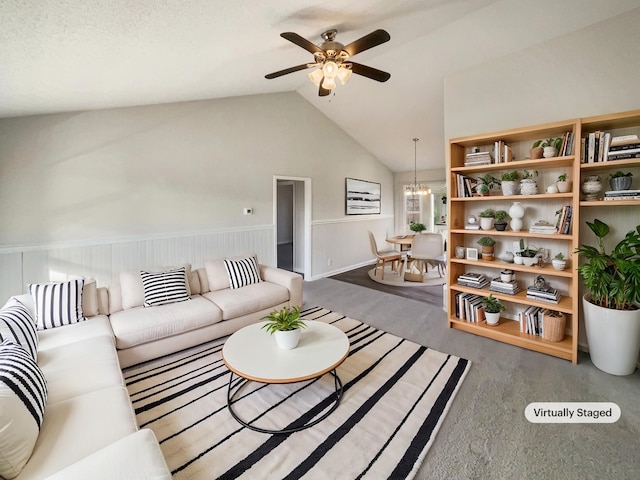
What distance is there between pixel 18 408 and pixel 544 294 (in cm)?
373

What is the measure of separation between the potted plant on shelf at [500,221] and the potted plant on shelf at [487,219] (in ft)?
0.10

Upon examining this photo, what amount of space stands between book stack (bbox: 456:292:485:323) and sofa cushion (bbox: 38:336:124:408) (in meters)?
3.19

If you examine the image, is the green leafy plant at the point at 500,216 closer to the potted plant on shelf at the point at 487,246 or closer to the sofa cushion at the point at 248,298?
the potted plant on shelf at the point at 487,246

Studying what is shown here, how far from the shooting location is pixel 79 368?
5.93 ft

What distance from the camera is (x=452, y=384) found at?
2207 millimetres

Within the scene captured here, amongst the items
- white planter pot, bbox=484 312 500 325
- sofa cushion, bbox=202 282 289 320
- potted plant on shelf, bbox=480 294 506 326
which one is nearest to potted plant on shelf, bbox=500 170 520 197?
potted plant on shelf, bbox=480 294 506 326

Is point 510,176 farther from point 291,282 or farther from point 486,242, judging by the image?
point 291,282

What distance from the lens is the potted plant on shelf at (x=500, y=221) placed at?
2.98 m

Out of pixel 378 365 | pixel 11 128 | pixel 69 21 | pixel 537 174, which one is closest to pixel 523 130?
pixel 537 174

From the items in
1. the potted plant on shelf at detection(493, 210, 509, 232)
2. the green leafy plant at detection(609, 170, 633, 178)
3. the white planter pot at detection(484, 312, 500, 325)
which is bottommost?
the white planter pot at detection(484, 312, 500, 325)

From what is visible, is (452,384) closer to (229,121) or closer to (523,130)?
(523,130)

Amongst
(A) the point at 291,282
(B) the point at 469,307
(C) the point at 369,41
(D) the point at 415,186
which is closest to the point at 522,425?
(B) the point at 469,307

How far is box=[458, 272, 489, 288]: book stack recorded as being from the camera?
316 centimetres

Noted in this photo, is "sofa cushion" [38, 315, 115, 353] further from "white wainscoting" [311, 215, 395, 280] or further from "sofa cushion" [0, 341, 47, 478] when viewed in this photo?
"white wainscoting" [311, 215, 395, 280]
